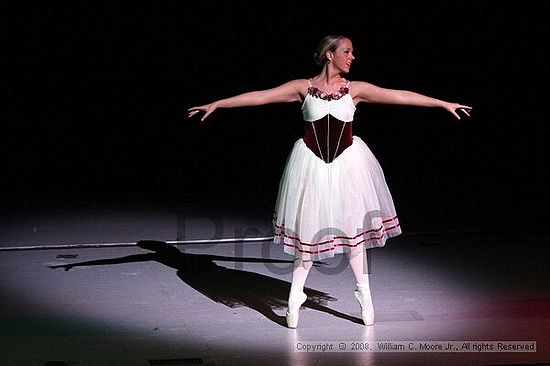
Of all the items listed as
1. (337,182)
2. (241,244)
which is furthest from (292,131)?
(337,182)

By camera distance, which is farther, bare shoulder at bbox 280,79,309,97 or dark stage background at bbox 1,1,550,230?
dark stage background at bbox 1,1,550,230

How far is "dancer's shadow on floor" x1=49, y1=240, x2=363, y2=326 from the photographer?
5.03 m

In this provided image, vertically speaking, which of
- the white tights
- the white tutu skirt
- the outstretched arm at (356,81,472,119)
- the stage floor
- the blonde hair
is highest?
the blonde hair

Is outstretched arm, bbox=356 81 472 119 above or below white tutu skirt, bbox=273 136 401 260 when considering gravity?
above

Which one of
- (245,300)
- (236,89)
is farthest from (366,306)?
(236,89)

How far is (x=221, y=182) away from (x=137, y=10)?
1.61 metres

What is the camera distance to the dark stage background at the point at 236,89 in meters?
9.13

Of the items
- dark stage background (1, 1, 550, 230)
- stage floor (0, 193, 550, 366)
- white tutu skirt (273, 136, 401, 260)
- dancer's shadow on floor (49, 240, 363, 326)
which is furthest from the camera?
dark stage background (1, 1, 550, 230)

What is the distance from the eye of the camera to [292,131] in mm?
9977

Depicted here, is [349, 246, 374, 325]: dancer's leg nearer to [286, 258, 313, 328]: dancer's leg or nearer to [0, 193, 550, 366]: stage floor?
[0, 193, 550, 366]: stage floor

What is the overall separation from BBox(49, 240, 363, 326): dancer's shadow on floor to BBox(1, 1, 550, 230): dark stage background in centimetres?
247

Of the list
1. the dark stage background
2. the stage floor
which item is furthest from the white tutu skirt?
the dark stage background

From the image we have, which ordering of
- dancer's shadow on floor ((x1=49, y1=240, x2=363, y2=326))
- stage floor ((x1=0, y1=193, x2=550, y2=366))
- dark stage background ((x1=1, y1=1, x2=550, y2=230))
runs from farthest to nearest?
dark stage background ((x1=1, y1=1, x2=550, y2=230)), dancer's shadow on floor ((x1=49, y1=240, x2=363, y2=326)), stage floor ((x1=0, y1=193, x2=550, y2=366))

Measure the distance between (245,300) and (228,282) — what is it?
1.31 ft
